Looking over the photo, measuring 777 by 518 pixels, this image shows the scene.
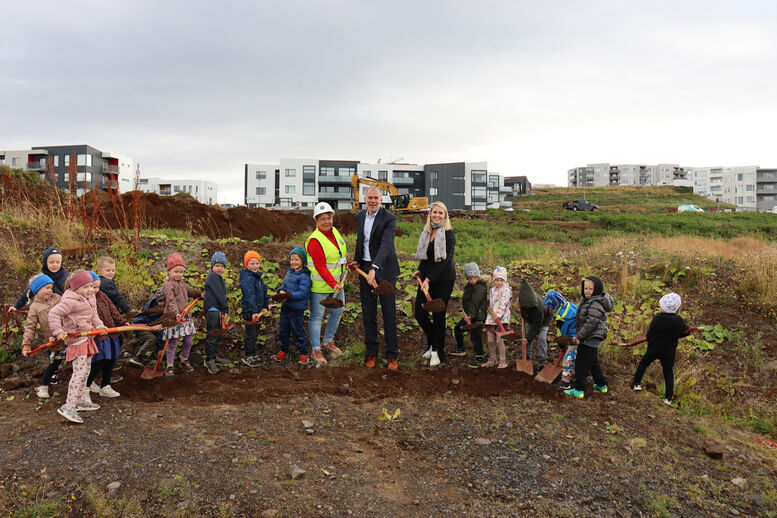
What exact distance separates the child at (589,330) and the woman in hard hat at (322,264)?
2.74 metres

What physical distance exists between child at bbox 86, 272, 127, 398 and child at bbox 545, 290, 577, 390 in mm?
4546

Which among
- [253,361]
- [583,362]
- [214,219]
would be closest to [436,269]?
[583,362]

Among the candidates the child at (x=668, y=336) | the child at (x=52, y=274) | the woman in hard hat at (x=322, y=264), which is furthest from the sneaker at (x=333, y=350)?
the child at (x=668, y=336)

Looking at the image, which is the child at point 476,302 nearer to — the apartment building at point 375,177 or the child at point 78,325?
the child at point 78,325

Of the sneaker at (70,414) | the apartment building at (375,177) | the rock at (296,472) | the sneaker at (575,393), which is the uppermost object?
the apartment building at (375,177)

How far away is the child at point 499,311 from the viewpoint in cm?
561

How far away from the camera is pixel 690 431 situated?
4.29 metres

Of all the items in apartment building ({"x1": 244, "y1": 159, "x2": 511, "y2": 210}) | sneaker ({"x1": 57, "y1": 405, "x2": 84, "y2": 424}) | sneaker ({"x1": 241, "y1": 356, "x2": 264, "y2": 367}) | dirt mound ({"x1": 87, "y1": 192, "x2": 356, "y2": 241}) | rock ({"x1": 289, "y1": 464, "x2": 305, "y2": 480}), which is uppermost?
apartment building ({"x1": 244, "y1": 159, "x2": 511, "y2": 210})

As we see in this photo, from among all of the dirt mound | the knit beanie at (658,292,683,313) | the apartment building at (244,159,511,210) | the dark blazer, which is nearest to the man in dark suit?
the dark blazer

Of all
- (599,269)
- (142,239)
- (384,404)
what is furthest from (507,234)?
(384,404)

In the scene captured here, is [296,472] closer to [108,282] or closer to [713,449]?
[108,282]

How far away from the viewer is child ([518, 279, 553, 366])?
5434 millimetres

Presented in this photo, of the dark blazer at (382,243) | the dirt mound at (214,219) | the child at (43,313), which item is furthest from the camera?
the dirt mound at (214,219)

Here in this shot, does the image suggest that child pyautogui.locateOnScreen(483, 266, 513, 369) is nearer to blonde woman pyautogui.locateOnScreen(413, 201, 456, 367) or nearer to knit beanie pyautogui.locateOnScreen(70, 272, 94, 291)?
blonde woman pyautogui.locateOnScreen(413, 201, 456, 367)
